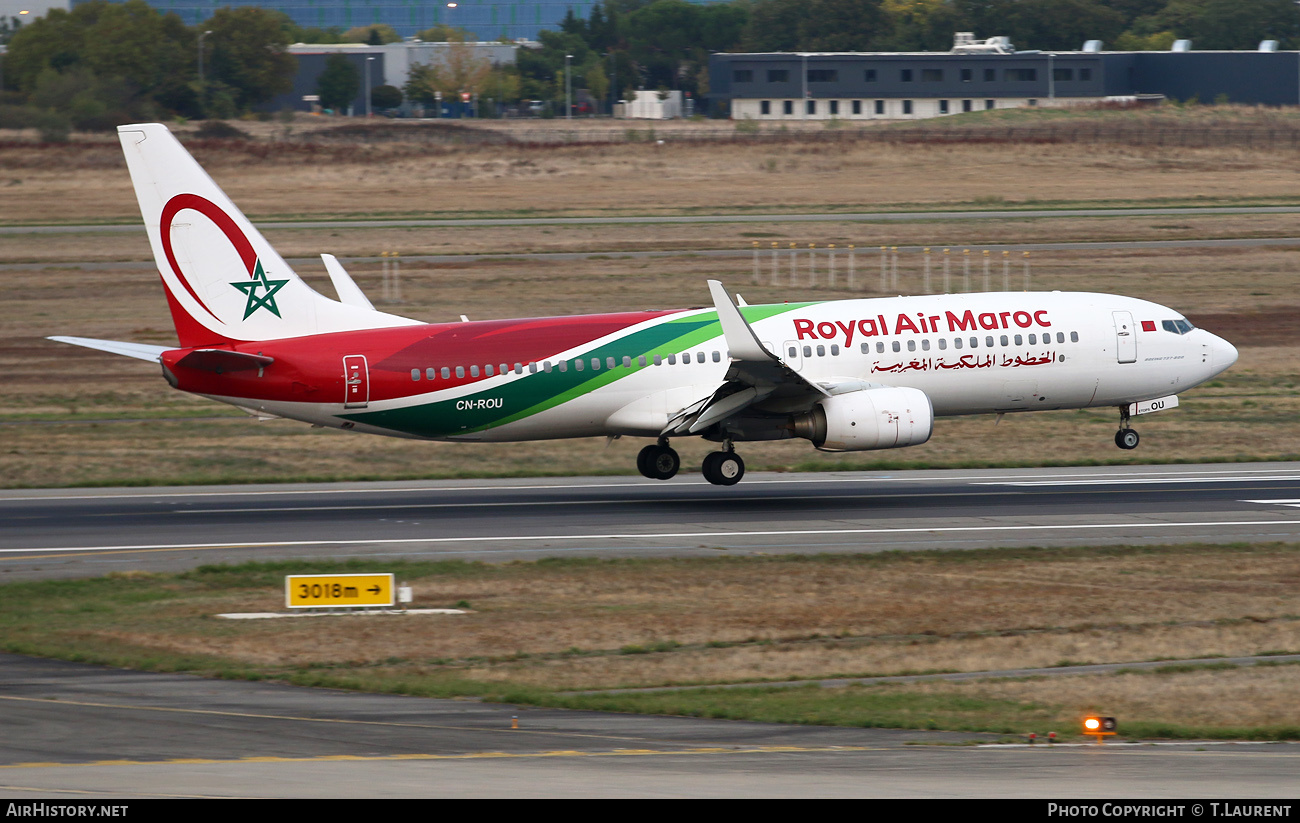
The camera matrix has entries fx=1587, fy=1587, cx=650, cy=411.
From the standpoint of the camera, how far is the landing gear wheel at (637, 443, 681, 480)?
122 ft

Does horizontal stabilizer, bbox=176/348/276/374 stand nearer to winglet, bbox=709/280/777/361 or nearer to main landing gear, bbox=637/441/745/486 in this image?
main landing gear, bbox=637/441/745/486

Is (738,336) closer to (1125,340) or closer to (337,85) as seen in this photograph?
(1125,340)

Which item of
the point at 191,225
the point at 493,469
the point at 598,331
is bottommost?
the point at 493,469

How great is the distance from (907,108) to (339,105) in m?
64.1

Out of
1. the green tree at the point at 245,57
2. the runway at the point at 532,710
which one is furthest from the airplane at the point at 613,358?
the green tree at the point at 245,57

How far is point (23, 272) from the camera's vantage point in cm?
7194

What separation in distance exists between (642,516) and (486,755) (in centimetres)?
1718

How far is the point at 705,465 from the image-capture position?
36.3 meters

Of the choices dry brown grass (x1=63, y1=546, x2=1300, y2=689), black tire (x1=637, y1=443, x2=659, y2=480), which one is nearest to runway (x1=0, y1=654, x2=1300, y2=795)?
dry brown grass (x1=63, y1=546, x2=1300, y2=689)

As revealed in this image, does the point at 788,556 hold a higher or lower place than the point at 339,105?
lower

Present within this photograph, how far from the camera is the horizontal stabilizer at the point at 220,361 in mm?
32750
